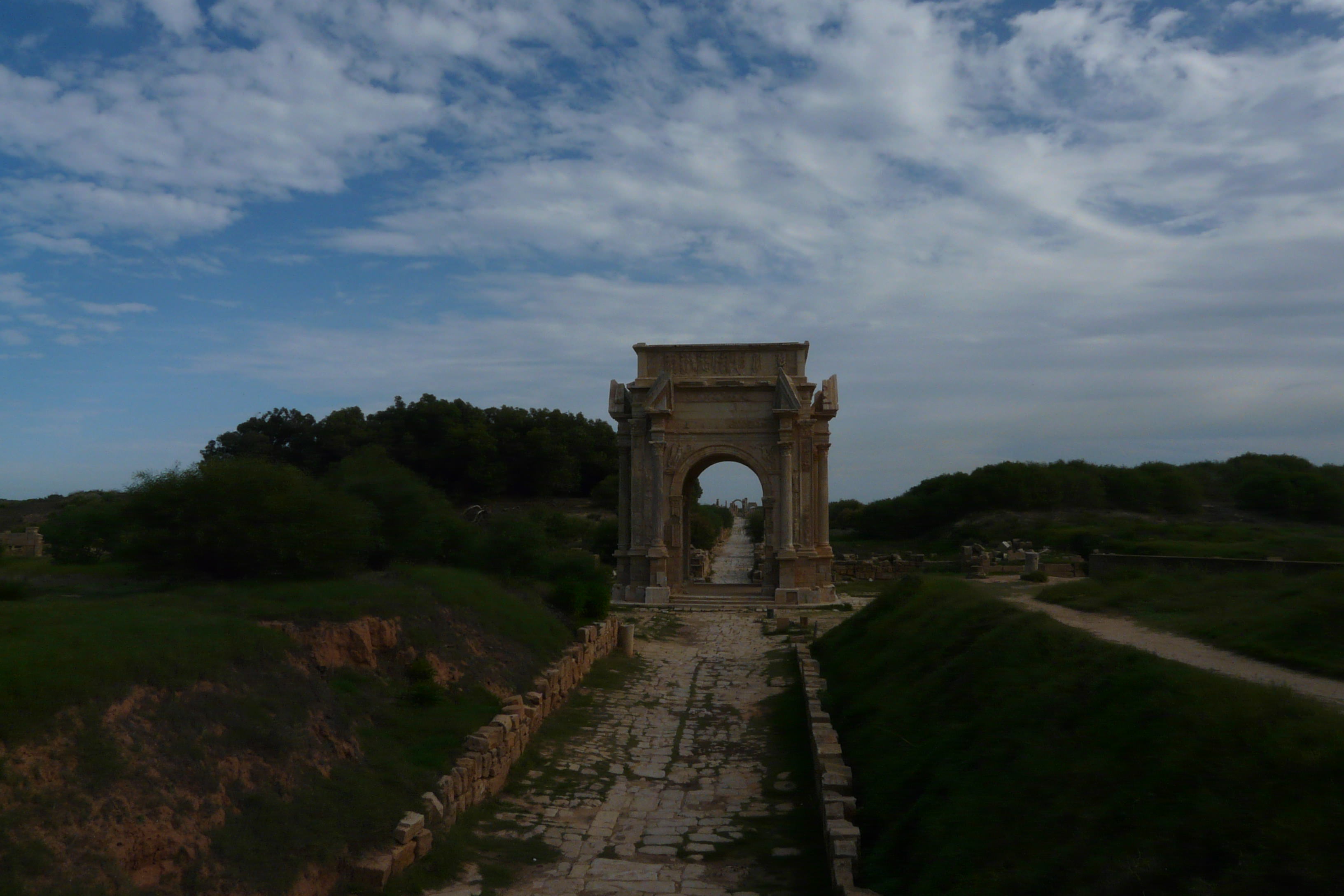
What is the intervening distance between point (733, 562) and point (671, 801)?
33.5m

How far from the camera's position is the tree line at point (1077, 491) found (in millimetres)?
35781

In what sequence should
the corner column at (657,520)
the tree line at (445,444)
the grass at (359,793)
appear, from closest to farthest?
the grass at (359,793), the corner column at (657,520), the tree line at (445,444)

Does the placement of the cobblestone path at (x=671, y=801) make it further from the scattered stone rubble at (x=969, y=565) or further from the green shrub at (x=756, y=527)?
the green shrub at (x=756, y=527)

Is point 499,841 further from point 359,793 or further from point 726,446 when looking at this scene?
point 726,446

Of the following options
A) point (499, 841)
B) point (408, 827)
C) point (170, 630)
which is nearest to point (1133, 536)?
point (499, 841)

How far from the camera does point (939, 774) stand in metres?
6.36

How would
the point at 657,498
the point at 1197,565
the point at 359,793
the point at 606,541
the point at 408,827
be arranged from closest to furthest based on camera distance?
the point at 408,827 → the point at 359,793 → the point at 1197,565 → the point at 657,498 → the point at 606,541

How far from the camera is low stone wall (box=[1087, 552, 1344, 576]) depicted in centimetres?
1139

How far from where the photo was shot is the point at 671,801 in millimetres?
8258

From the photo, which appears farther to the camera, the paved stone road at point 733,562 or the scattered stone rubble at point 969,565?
the paved stone road at point 733,562

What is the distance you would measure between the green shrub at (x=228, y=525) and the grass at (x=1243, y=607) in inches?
383

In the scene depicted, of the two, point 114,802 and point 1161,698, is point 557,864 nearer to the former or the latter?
point 114,802

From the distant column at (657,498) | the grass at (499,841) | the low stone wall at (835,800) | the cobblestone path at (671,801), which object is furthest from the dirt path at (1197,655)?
the distant column at (657,498)

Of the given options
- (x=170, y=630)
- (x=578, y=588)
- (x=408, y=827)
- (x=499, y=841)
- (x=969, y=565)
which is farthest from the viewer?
(x=969, y=565)
